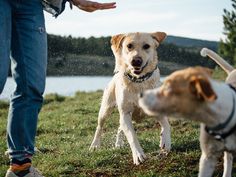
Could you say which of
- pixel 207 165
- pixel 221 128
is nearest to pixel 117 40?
pixel 207 165

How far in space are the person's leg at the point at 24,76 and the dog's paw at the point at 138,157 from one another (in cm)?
169

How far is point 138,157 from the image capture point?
7445 millimetres

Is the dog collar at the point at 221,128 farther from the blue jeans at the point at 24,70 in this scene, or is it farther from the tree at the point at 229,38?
the tree at the point at 229,38

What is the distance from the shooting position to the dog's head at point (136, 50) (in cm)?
820

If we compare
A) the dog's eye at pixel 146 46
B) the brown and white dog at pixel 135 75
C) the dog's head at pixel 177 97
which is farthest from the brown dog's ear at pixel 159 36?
the dog's head at pixel 177 97

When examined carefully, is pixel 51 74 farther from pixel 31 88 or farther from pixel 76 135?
pixel 31 88

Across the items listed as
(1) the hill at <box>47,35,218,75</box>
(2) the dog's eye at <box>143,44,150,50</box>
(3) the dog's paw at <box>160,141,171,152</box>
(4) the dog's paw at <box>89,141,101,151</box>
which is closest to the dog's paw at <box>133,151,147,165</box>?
(3) the dog's paw at <box>160,141,171,152</box>

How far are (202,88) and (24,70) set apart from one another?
2471 mm

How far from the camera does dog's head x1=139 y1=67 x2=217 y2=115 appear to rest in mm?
4684

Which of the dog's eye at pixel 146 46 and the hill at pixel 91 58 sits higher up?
the dog's eye at pixel 146 46

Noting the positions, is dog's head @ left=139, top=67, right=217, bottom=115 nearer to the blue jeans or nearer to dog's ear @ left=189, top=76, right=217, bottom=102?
dog's ear @ left=189, top=76, right=217, bottom=102

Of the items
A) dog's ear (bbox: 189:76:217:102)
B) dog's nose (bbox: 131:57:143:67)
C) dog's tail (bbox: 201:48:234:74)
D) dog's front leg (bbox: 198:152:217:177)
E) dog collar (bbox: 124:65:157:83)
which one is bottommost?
dog's front leg (bbox: 198:152:217:177)

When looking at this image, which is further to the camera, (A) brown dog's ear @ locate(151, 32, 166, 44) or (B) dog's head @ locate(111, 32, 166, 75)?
(A) brown dog's ear @ locate(151, 32, 166, 44)

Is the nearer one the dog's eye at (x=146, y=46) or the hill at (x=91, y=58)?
the dog's eye at (x=146, y=46)
